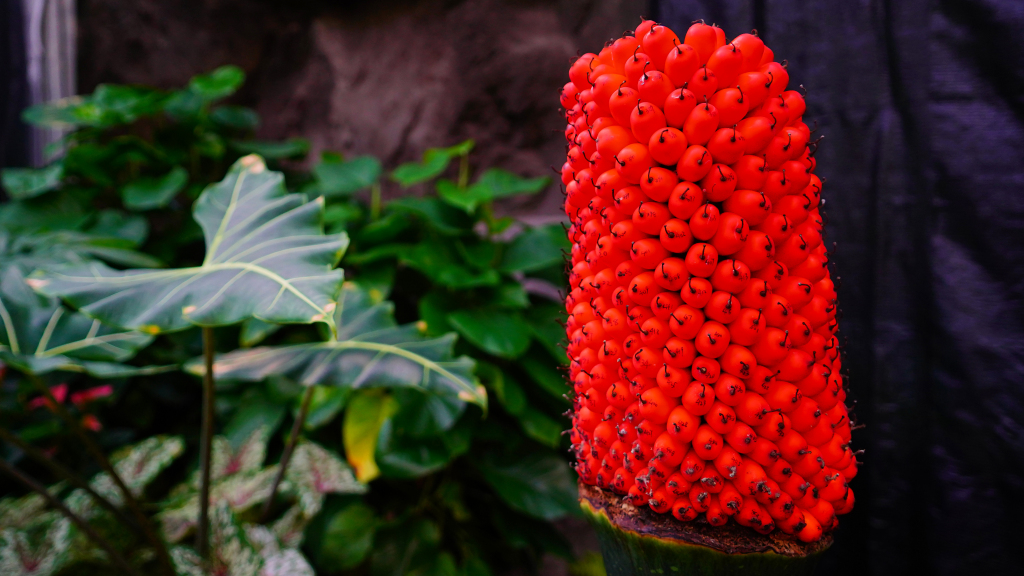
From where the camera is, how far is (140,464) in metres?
0.95

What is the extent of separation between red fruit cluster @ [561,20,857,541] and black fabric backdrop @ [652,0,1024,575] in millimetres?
303

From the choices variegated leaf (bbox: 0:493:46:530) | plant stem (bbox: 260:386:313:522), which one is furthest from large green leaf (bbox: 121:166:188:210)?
plant stem (bbox: 260:386:313:522)

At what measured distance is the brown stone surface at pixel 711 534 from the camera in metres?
0.32

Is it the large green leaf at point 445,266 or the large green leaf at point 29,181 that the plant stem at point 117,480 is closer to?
the large green leaf at point 445,266

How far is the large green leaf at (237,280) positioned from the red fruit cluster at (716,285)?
0.87 ft

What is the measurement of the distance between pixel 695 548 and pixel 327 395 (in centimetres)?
86

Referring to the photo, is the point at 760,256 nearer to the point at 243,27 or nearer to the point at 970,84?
the point at 970,84

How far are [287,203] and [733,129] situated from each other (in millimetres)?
531

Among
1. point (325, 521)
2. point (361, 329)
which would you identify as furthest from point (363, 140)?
point (325, 521)

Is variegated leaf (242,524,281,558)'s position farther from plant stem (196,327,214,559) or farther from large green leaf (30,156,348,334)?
large green leaf (30,156,348,334)

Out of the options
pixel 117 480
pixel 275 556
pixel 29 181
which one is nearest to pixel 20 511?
pixel 117 480

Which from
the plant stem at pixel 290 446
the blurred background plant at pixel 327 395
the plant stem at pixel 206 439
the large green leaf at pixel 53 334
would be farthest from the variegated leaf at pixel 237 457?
the large green leaf at pixel 53 334

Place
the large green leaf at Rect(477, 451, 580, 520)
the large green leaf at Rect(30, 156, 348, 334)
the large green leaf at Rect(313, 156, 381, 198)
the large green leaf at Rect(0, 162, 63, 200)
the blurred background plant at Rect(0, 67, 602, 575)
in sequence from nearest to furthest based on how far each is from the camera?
the large green leaf at Rect(30, 156, 348, 334) → the blurred background plant at Rect(0, 67, 602, 575) → the large green leaf at Rect(477, 451, 580, 520) → the large green leaf at Rect(313, 156, 381, 198) → the large green leaf at Rect(0, 162, 63, 200)

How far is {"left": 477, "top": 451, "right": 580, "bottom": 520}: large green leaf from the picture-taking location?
95 centimetres
